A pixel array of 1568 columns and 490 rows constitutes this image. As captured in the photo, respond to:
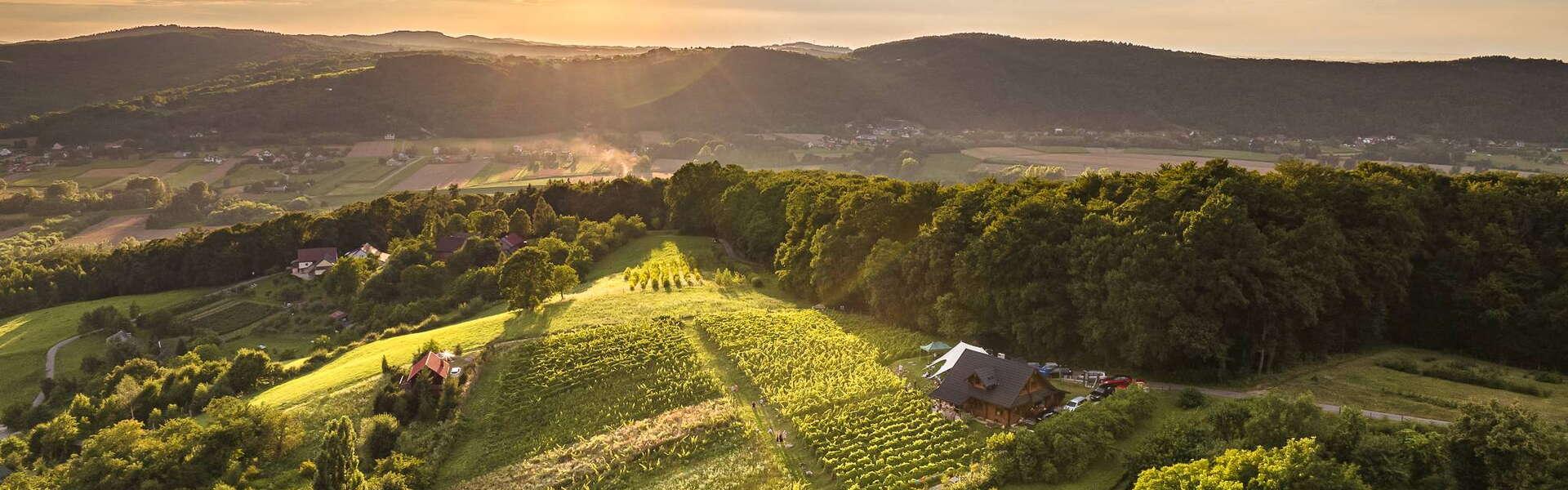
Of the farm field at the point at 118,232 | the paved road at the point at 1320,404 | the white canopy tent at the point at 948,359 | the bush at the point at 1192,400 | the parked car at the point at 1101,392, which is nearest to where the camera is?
the paved road at the point at 1320,404

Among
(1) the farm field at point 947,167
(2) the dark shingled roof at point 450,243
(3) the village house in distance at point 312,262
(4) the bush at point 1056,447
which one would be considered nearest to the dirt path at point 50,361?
(3) the village house in distance at point 312,262

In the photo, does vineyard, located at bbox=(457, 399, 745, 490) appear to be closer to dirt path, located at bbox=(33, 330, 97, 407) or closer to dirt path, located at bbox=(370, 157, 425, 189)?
dirt path, located at bbox=(33, 330, 97, 407)

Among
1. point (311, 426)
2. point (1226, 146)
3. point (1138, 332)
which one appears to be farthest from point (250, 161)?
point (1226, 146)

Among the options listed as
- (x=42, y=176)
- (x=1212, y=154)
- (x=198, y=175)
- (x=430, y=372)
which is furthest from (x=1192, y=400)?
(x=42, y=176)

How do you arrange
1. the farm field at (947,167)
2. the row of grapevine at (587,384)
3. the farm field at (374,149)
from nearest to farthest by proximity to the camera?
the row of grapevine at (587,384), the farm field at (947,167), the farm field at (374,149)

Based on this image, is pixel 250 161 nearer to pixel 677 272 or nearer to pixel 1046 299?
pixel 677 272

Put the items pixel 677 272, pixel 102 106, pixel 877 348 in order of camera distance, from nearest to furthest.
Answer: pixel 877 348
pixel 677 272
pixel 102 106

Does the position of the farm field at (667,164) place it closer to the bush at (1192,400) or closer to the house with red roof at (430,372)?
the house with red roof at (430,372)
